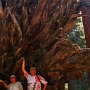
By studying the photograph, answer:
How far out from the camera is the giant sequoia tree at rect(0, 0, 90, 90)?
6973mm

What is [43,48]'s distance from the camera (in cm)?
739

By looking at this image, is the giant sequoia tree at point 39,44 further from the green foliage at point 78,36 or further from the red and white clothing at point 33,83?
the green foliage at point 78,36

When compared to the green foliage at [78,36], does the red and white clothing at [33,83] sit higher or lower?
higher

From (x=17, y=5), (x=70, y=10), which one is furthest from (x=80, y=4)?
(x=17, y=5)

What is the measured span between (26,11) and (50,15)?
883 mm

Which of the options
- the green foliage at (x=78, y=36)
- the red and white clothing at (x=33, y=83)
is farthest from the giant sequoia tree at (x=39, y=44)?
the green foliage at (x=78, y=36)

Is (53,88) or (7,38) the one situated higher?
(7,38)

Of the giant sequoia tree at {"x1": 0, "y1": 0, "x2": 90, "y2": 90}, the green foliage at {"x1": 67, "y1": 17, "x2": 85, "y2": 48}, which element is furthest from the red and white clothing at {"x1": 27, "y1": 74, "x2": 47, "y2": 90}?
the green foliage at {"x1": 67, "y1": 17, "x2": 85, "y2": 48}

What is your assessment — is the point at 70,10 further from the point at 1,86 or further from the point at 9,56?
the point at 1,86

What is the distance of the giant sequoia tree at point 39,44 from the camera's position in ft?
22.9

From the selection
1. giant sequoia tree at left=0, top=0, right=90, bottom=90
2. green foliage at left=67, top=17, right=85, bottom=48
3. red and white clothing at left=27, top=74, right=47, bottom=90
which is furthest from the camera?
green foliage at left=67, top=17, right=85, bottom=48

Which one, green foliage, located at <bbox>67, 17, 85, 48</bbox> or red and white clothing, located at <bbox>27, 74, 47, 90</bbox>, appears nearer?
red and white clothing, located at <bbox>27, 74, 47, 90</bbox>

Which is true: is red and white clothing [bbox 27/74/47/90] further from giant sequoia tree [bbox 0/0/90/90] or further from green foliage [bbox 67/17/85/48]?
green foliage [bbox 67/17/85/48]

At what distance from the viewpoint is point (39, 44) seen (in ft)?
24.4
